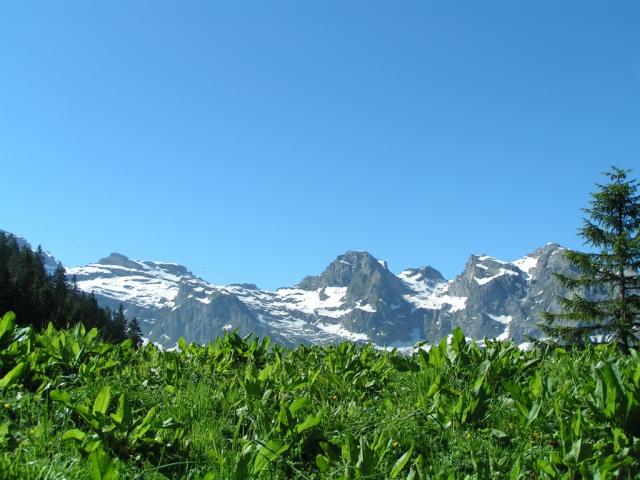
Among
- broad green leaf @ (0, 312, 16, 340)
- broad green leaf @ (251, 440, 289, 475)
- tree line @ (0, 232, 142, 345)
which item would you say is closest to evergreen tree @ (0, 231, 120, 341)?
tree line @ (0, 232, 142, 345)

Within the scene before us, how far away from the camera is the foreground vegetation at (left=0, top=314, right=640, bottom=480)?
2646 mm

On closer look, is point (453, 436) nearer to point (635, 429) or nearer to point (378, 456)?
point (378, 456)

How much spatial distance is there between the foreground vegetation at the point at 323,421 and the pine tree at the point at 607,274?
27.4 meters

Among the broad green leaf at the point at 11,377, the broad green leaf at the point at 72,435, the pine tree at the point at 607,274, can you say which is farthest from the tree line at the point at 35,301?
the broad green leaf at the point at 72,435

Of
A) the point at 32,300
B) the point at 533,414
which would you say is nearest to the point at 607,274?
the point at 533,414

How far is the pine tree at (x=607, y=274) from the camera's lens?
29.8 meters

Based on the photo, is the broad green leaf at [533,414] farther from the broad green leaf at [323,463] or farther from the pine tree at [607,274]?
the pine tree at [607,274]

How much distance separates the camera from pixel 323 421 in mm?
3516

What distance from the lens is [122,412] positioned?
3023 millimetres

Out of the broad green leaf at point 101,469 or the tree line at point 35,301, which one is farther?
the tree line at point 35,301

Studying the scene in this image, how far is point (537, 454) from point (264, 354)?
4.10m

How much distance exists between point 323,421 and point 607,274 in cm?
3233

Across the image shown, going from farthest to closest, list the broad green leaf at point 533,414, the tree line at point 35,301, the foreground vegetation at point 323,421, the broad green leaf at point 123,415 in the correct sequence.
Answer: the tree line at point 35,301
the broad green leaf at point 533,414
the broad green leaf at point 123,415
the foreground vegetation at point 323,421

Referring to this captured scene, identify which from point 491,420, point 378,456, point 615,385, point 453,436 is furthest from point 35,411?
point 615,385
